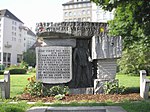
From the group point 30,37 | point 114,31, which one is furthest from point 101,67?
point 30,37

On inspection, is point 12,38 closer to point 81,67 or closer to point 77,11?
point 77,11

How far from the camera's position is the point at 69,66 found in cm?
1309

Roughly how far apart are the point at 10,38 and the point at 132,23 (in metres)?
86.2

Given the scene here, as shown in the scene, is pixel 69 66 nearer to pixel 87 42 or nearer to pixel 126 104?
pixel 87 42

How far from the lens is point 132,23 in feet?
51.5

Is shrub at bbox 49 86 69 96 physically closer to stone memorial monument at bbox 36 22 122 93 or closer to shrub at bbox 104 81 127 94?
stone memorial monument at bbox 36 22 122 93

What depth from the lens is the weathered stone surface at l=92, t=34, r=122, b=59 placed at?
12.9 metres

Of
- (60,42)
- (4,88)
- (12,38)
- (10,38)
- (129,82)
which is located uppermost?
(12,38)

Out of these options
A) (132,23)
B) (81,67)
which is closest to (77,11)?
(132,23)

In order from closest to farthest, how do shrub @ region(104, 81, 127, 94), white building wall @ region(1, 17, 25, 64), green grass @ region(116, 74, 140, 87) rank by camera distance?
1. shrub @ region(104, 81, 127, 94)
2. green grass @ region(116, 74, 140, 87)
3. white building wall @ region(1, 17, 25, 64)

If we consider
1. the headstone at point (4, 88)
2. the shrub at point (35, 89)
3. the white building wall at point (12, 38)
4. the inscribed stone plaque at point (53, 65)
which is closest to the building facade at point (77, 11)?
the white building wall at point (12, 38)

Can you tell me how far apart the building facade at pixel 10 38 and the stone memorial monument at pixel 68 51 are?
81839mm

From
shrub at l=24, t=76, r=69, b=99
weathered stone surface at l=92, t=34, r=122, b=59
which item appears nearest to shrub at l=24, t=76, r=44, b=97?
shrub at l=24, t=76, r=69, b=99

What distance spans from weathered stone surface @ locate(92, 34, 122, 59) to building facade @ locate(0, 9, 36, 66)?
82.7 metres
